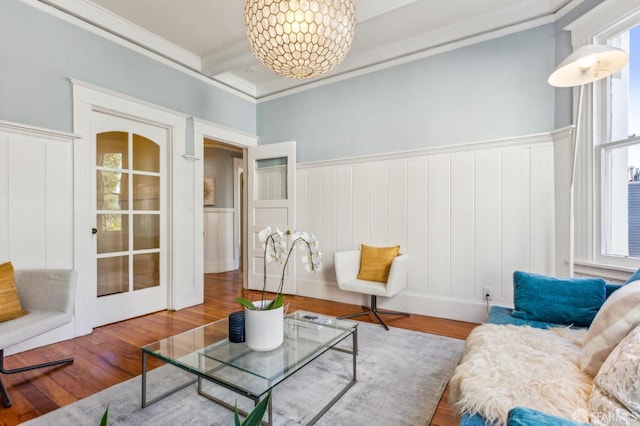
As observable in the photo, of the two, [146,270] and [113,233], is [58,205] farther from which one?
[146,270]

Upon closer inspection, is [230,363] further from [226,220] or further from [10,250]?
[226,220]

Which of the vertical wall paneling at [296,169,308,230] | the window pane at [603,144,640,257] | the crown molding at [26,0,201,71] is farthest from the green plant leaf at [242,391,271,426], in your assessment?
the crown molding at [26,0,201,71]

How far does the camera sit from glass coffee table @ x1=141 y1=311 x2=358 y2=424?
1.39m

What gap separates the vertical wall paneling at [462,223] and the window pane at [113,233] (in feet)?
11.0

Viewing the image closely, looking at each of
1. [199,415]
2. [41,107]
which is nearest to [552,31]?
[199,415]

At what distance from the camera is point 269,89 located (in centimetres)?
451

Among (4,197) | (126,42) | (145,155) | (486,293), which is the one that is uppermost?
(126,42)

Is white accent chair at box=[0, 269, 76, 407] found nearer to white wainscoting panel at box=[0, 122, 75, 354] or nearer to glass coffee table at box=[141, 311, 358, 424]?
white wainscoting panel at box=[0, 122, 75, 354]

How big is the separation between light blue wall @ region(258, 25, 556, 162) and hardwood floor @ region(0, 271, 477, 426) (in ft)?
6.11

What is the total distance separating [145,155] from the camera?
3408 millimetres

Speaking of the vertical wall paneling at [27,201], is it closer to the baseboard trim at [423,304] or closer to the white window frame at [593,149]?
the baseboard trim at [423,304]

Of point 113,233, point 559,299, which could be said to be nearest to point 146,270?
point 113,233

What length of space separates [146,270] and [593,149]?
14.0 feet

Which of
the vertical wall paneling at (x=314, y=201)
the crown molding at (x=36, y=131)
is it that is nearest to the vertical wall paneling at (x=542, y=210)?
the vertical wall paneling at (x=314, y=201)
